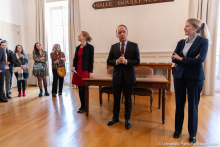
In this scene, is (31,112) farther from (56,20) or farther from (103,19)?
(56,20)

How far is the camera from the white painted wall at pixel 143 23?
14.5 feet

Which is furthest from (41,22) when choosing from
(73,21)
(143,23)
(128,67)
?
(128,67)

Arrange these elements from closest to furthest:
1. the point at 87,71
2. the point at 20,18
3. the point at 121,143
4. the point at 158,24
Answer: the point at 121,143 < the point at 87,71 < the point at 158,24 < the point at 20,18

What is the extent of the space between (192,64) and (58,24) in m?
5.68

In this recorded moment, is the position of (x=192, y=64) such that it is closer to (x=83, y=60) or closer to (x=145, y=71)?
(x=145, y=71)

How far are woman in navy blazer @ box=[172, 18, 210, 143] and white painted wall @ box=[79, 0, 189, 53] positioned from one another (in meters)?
2.92

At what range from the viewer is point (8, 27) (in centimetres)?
530

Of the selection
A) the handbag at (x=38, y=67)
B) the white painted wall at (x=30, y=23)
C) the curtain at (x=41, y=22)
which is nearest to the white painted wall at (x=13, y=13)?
the white painted wall at (x=30, y=23)

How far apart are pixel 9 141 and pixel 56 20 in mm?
5272

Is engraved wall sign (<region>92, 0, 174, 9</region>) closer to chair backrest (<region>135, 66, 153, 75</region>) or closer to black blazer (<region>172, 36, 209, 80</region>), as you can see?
chair backrest (<region>135, 66, 153, 75</region>)

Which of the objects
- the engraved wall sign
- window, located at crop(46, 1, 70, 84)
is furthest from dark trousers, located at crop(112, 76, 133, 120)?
window, located at crop(46, 1, 70, 84)

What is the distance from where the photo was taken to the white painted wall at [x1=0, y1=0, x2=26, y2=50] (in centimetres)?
508

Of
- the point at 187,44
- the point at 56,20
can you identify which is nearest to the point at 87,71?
the point at 187,44

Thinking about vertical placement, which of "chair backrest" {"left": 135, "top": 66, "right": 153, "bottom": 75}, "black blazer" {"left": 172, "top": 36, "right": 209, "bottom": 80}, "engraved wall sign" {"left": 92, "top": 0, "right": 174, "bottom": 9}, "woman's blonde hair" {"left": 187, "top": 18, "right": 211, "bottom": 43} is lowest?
"chair backrest" {"left": 135, "top": 66, "right": 153, "bottom": 75}
